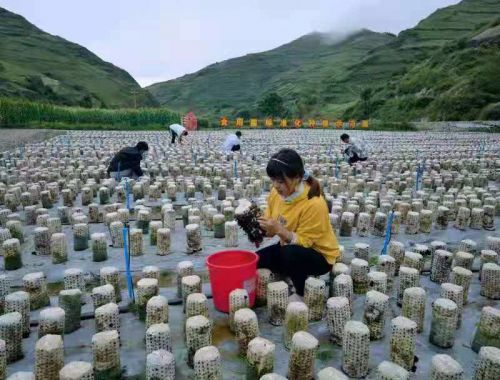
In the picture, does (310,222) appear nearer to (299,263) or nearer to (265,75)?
(299,263)

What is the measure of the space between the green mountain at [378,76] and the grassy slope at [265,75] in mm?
268

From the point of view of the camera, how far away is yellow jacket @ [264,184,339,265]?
3.05m

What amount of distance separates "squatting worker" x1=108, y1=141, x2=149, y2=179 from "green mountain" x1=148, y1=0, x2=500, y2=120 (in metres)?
28.0

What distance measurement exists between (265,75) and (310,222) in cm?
11685

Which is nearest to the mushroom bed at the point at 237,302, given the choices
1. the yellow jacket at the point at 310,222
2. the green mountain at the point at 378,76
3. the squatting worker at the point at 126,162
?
the yellow jacket at the point at 310,222

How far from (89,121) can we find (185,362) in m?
22.9

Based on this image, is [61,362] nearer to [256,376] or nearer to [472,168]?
[256,376]

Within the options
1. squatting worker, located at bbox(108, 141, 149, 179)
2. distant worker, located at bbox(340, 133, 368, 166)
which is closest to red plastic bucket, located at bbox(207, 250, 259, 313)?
squatting worker, located at bbox(108, 141, 149, 179)

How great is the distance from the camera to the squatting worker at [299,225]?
2955mm

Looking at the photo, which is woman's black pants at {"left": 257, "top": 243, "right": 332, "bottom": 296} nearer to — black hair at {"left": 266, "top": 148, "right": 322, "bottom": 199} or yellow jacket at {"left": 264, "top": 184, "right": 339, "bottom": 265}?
yellow jacket at {"left": 264, "top": 184, "right": 339, "bottom": 265}

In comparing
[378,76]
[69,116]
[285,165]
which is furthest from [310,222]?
[378,76]

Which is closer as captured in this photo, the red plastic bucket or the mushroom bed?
the mushroom bed

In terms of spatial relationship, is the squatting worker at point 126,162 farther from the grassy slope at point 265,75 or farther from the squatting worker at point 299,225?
the grassy slope at point 265,75

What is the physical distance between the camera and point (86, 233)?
14.2 ft
